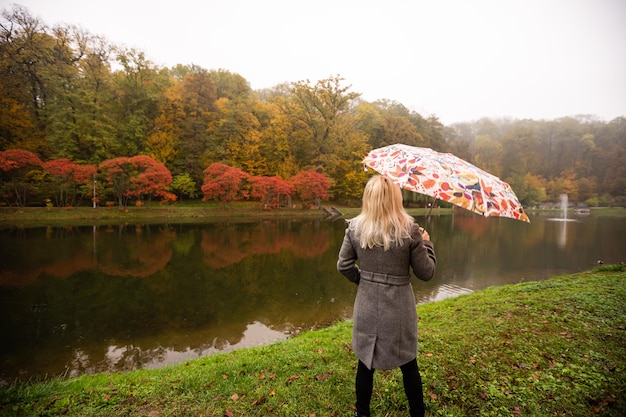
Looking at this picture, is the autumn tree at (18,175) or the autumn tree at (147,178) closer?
the autumn tree at (18,175)

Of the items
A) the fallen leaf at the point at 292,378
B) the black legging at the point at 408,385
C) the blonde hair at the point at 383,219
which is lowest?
the fallen leaf at the point at 292,378

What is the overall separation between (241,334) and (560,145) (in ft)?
272

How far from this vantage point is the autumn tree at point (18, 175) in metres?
20.9

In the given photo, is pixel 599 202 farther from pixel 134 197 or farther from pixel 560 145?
pixel 134 197

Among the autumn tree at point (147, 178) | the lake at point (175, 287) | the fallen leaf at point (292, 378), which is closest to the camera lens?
the fallen leaf at point (292, 378)

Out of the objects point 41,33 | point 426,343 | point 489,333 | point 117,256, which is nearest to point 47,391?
point 426,343

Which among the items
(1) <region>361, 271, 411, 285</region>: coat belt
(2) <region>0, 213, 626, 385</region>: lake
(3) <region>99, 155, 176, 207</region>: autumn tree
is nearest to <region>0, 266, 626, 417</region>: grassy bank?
(1) <region>361, 271, 411, 285</region>: coat belt

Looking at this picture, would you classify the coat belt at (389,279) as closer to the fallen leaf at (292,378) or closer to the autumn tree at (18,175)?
the fallen leaf at (292,378)

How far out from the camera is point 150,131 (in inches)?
1185

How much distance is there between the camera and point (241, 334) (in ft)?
20.3

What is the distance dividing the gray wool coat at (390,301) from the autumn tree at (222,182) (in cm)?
2635

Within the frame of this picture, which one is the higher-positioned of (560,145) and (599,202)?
(560,145)

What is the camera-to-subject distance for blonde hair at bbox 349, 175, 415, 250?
79.0 inches

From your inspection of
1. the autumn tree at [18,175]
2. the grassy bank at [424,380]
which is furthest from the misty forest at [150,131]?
the grassy bank at [424,380]
